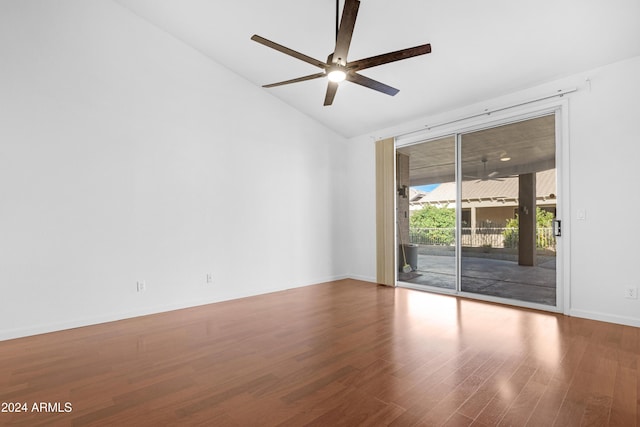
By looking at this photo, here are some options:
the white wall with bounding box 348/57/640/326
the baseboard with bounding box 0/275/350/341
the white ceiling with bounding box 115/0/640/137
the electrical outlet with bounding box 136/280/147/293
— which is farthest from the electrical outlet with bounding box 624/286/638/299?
the electrical outlet with bounding box 136/280/147/293

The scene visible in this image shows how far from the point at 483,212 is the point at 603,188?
136 cm

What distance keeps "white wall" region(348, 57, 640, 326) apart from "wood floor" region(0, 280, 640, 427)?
32 centimetres

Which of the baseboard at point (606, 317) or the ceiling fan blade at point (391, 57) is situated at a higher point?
the ceiling fan blade at point (391, 57)

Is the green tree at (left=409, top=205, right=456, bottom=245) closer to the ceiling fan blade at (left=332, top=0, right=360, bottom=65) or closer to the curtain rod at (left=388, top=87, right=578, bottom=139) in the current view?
the curtain rod at (left=388, top=87, right=578, bottom=139)

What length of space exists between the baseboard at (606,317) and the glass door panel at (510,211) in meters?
0.39

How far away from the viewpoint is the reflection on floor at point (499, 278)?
4.07 m

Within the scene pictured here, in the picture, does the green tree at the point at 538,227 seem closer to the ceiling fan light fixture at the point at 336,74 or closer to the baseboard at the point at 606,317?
the baseboard at the point at 606,317

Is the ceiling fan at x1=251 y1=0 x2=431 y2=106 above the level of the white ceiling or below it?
below

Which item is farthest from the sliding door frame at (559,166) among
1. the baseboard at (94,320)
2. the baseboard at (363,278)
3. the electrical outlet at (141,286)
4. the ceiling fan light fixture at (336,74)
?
the electrical outlet at (141,286)

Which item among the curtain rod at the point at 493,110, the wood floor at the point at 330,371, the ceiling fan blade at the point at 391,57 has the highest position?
the curtain rod at the point at 493,110

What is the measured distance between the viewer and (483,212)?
4473 mm

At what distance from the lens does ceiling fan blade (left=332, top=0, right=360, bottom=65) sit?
7.02 ft

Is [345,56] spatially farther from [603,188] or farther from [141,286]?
[141,286]

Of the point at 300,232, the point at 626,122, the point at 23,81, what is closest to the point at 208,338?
the point at 300,232
